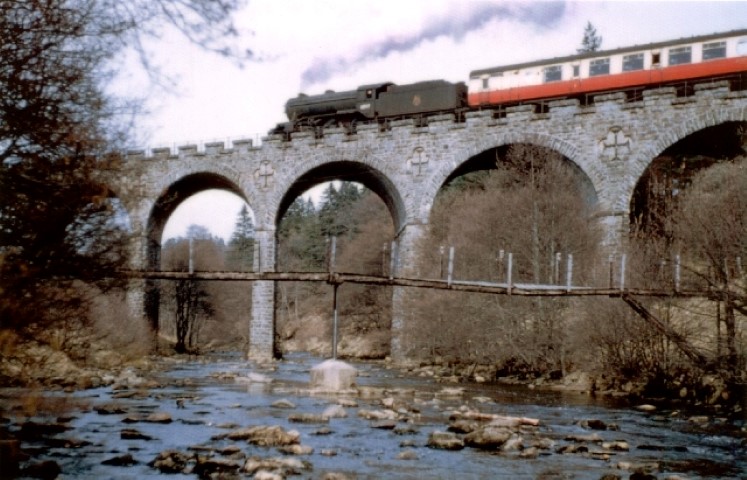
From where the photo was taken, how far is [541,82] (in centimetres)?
2895

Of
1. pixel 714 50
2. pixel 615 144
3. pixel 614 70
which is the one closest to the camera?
pixel 615 144

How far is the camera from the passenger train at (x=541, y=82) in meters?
25.7

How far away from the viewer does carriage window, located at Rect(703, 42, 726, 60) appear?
998 inches

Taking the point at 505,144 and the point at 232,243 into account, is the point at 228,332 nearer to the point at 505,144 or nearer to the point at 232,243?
the point at 232,243

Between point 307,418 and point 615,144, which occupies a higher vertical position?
point 615,144

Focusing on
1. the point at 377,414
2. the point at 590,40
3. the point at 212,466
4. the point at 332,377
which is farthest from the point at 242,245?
the point at 212,466

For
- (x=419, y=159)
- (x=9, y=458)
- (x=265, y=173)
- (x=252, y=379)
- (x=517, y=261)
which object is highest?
(x=419, y=159)

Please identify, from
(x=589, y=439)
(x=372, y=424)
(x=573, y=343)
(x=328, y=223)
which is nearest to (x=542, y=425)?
(x=589, y=439)

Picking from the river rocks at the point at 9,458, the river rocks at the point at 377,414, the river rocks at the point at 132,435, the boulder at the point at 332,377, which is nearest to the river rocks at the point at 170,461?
the river rocks at the point at 9,458

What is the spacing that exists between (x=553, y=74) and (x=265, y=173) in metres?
12.6

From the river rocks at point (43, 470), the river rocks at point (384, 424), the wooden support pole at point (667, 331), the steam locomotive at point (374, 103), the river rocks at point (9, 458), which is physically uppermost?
the steam locomotive at point (374, 103)

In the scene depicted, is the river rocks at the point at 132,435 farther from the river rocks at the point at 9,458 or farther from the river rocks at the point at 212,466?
the river rocks at the point at 9,458

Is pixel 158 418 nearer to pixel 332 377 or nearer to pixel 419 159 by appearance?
pixel 332 377

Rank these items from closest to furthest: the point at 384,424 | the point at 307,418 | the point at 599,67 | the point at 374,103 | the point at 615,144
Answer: the point at 384,424, the point at 307,418, the point at 615,144, the point at 599,67, the point at 374,103
